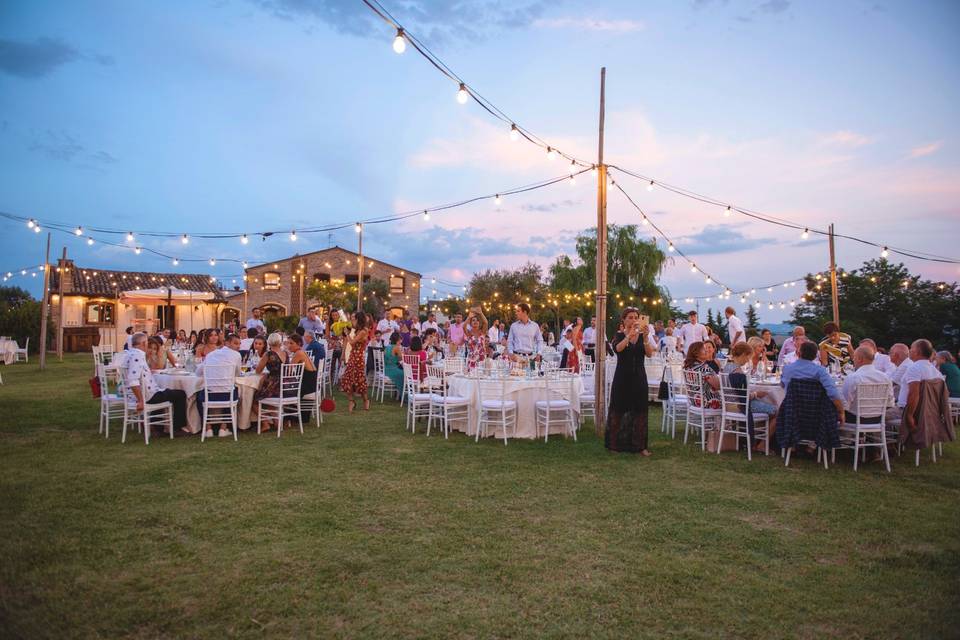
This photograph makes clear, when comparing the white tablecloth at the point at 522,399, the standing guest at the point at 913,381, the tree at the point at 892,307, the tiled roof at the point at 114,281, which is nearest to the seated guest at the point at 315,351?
the white tablecloth at the point at 522,399

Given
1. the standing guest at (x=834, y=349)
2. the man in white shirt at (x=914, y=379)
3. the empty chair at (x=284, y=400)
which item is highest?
the standing guest at (x=834, y=349)

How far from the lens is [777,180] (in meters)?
14.5

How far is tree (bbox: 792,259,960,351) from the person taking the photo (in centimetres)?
2442

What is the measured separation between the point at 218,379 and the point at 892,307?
29.5 metres

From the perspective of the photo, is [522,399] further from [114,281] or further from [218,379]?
[114,281]

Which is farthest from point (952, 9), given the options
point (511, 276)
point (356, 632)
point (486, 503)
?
point (511, 276)

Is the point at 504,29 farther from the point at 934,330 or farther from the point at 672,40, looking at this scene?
the point at 934,330

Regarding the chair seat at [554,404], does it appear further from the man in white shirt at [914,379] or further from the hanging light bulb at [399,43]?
the hanging light bulb at [399,43]

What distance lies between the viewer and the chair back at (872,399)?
6.01 metres

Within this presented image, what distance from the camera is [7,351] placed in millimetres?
20234

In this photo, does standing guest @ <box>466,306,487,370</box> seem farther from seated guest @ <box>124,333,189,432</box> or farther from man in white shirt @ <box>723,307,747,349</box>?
man in white shirt @ <box>723,307,747,349</box>

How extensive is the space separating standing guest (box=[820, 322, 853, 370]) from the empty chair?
848 centimetres

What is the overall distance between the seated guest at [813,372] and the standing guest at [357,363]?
6534mm

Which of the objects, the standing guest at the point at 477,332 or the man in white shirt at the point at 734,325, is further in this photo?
the man in white shirt at the point at 734,325
